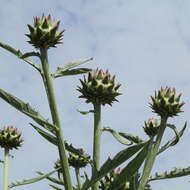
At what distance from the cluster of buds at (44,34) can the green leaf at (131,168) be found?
1.28 m

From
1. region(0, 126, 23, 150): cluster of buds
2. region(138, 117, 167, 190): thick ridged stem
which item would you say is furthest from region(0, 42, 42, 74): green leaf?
Result: region(0, 126, 23, 150): cluster of buds

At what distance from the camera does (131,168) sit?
2.67m

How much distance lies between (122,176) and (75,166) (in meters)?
3.43

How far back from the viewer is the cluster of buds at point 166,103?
164 inches

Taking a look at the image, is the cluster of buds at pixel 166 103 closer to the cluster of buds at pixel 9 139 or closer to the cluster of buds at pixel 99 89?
the cluster of buds at pixel 99 89

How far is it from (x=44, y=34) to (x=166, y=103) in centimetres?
141

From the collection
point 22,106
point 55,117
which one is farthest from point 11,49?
point 55,117

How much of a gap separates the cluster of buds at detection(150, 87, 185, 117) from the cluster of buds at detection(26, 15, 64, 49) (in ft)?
3.98

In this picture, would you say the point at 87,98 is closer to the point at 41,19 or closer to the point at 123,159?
the point at 41,19

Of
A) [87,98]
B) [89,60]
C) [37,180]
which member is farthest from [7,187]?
[89,60]

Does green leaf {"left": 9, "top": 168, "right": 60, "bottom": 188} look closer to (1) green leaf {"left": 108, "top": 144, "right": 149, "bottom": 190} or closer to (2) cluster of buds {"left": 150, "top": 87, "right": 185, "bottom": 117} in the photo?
(1) green leaf {"left": 108, "top": 144, "right": 149, "bottom": 190}

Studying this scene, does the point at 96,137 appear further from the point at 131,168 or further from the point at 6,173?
the point at 6,173

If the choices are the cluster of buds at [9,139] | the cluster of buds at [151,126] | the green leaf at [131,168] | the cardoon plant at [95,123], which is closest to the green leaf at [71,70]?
the cardoon plant at [95,123]

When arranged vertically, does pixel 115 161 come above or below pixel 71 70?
below
